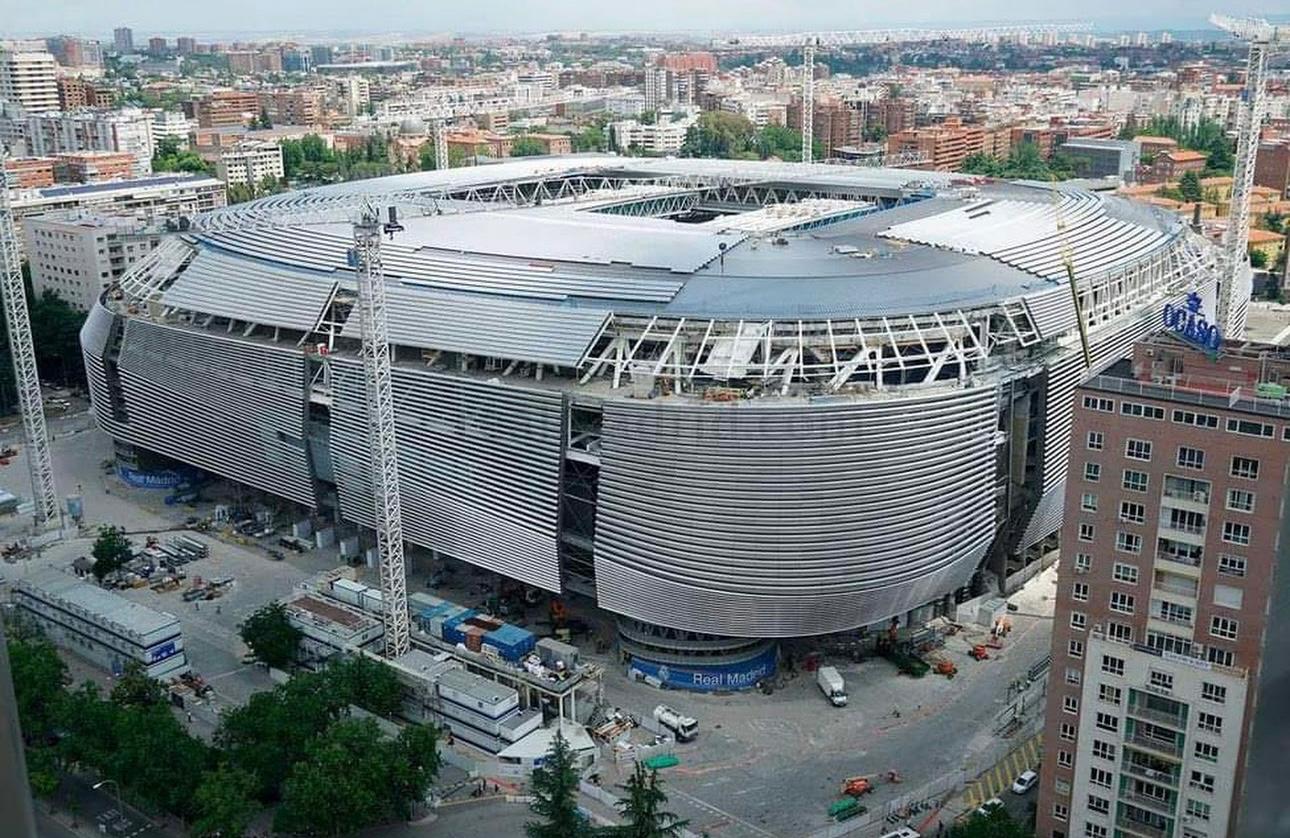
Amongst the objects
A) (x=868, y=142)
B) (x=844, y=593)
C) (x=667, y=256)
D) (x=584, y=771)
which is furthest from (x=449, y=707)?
(x=868, y=142)

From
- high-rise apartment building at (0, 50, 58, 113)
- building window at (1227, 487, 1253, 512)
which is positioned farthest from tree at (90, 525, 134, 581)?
high-rise apartment building at (0, 50, 58, 113)

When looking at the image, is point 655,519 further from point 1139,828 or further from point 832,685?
point 1139,828

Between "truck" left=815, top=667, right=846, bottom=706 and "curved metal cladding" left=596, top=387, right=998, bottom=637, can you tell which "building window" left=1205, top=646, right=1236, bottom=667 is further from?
"truck" left=815, top=667, right=846, bottom=706

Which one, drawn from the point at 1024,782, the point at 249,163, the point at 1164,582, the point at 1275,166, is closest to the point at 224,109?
the point at 249,163

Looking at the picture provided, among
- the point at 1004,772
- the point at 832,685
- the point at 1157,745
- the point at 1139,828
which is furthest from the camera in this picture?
the point at 832,685

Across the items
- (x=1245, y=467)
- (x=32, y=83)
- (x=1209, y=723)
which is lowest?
(x=1209, y=723)
